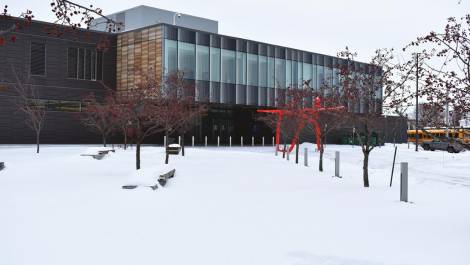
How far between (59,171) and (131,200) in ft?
24.8

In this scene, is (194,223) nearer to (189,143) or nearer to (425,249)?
(425,249)

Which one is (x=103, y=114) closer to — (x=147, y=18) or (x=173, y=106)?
(x=173, y=106)

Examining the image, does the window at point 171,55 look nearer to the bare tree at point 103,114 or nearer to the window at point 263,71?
the bare tree at point 103,114

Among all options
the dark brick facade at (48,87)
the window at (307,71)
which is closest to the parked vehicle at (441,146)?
A: the window at (307,71)

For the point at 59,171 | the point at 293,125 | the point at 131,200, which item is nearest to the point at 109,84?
the point at 293,125

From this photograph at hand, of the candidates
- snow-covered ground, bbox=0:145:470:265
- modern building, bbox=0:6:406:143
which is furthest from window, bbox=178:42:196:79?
snow-covered ground, bbox=0:145:470:265

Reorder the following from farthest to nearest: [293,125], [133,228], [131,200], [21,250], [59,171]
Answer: [293,125], [59,171], [131,200], [133,228], [21,250]

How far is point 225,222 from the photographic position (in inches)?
351

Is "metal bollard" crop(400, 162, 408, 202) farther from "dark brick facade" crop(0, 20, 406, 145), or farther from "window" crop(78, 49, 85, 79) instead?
"window" crop(78, 49, 85, 79)

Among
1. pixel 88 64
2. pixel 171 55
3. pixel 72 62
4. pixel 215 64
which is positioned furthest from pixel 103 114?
pixel 215 64

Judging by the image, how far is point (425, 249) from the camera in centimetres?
704

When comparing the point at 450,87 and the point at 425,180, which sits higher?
the point at 450,87

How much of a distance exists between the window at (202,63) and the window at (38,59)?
13.1 m

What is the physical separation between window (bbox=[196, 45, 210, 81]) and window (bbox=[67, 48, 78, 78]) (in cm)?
1075
